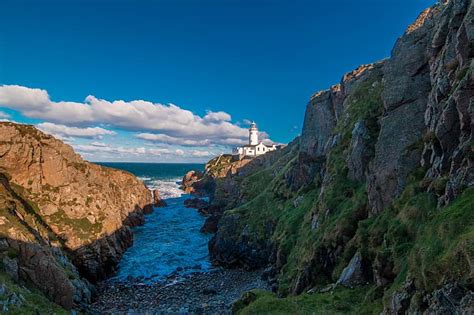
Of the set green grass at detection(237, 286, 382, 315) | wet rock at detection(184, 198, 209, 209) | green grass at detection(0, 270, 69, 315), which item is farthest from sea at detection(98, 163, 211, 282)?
green grass at detection(237, 286, 382, 315)

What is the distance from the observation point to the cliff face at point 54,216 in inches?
1313

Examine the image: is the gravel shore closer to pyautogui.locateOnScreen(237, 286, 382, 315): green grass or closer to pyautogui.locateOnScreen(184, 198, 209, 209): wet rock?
pyautogui.locateOnScreen(237, 286, 382, 315): green grass

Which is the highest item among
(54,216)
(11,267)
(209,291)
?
(54,216)

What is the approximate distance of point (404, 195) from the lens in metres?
23.5

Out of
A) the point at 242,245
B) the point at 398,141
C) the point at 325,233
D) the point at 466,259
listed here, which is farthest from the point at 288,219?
the point at 466,259

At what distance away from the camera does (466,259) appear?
11.9 m

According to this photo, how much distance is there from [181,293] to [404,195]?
31667mm

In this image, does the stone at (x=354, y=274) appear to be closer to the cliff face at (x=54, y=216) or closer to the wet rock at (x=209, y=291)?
the wet rock at (x=209, y=291)

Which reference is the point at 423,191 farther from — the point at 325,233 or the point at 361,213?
the point at 325,233

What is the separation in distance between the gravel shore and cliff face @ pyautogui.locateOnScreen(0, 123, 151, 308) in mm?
3795

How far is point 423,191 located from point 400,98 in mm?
12831

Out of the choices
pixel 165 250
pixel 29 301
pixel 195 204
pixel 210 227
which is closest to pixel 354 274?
pixel 29 301

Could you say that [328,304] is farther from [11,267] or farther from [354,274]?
[11,267]

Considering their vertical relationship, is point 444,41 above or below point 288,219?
above
